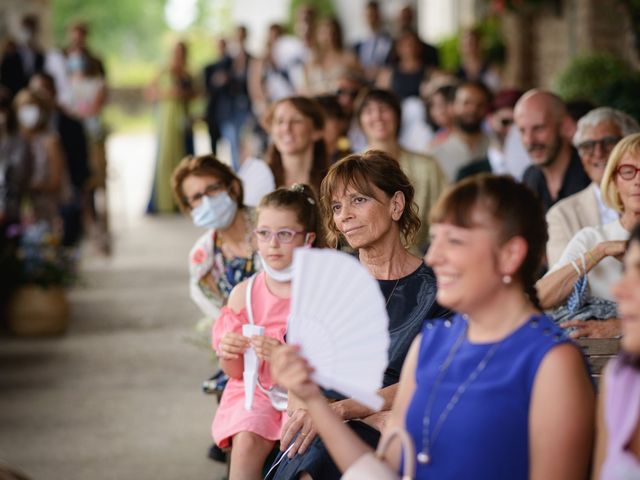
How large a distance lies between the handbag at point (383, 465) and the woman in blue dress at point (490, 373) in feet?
0.11

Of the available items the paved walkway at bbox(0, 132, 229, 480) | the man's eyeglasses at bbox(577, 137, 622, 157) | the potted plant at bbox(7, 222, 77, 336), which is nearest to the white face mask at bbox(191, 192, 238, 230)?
the paved walkway at bbox(0, 132, 229, 480)

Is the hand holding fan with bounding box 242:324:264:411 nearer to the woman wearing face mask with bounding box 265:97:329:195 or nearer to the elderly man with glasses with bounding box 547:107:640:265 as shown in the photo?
the elderly man with glasses with bounding box 547:107:640:265

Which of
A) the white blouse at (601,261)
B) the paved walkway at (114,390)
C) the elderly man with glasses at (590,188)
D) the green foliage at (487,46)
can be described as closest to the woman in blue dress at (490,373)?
the white blouse at (601,261)

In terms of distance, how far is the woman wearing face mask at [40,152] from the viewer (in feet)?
29.5

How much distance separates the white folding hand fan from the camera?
2262mm

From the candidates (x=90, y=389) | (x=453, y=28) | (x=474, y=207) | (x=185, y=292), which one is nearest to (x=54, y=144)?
(x=185, y=292)

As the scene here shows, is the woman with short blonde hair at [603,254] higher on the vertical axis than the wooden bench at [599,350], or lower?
higher

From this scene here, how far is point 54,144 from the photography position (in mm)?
9070

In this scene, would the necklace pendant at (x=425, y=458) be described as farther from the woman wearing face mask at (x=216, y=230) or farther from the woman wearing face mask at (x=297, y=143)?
the woman wearing face mask at (x=297, y=143)

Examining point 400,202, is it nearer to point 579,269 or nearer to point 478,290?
point 579,269

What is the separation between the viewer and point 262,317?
356cm

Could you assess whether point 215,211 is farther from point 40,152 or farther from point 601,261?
point 40,152

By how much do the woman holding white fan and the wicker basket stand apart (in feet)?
15.3

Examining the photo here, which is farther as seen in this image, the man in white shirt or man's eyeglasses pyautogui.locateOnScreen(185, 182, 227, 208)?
the man in white shirt
